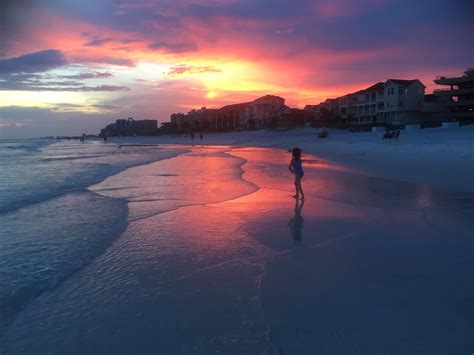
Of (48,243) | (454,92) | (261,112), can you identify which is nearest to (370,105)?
(454,92)

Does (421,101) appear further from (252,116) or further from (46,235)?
(46,235)

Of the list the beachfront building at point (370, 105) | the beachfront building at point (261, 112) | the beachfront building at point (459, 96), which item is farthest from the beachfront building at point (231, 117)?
the beachfront building at point (459, 96)

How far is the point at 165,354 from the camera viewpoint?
3402mm

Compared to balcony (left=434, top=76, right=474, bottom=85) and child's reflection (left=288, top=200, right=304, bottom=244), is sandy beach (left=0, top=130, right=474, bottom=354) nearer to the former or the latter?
child's reflection (left=288, top=200, right=304, bottom=244)

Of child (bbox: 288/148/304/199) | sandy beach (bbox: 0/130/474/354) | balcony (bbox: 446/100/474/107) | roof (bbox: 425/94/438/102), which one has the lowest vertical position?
sandy beach (bbox: 0/130/474/354)

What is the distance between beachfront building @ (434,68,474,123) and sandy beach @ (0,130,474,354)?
59.8 meters

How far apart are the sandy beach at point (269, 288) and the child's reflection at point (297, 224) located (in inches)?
0.9

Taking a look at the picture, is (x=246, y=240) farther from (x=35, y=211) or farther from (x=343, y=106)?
(x=343, y=106)

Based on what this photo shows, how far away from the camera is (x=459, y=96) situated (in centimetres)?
6294

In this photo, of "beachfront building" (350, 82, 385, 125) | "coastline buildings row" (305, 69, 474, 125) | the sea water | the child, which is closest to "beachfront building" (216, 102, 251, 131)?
"beachfront building" (350, 82, 385, 125)

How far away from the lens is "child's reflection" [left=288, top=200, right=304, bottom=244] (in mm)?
7156

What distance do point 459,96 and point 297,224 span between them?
67.9 meters

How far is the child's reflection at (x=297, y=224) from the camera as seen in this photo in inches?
282

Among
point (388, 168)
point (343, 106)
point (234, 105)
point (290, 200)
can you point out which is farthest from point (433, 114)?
point (234, 105)
